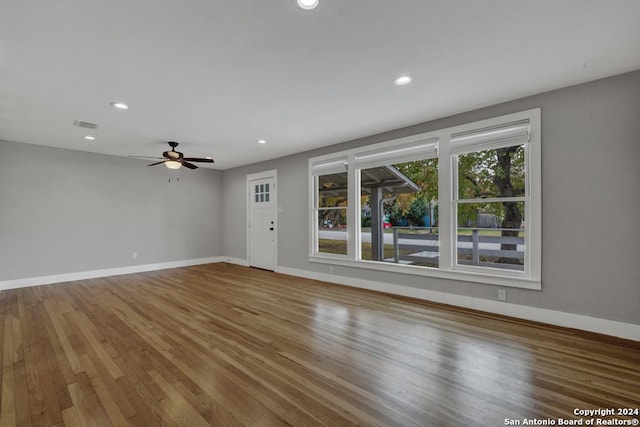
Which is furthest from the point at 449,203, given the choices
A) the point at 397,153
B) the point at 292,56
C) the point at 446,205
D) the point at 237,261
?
the point at 237,261

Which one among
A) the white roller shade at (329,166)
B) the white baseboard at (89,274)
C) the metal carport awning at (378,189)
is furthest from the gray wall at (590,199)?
the white baseboard at (89,274)

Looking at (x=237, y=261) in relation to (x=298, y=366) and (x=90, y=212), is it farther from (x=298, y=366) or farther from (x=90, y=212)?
(x=298, y=366)

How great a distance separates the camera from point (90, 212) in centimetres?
579

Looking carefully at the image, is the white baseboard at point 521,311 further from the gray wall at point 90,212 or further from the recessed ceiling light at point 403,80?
the gray wall at point 90,212

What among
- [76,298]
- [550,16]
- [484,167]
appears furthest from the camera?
[76,298]

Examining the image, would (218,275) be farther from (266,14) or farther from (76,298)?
(266,14)

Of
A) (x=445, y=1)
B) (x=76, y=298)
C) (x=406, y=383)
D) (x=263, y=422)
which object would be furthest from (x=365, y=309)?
(x=76, y=298)

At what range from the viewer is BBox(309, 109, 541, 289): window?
3.36m

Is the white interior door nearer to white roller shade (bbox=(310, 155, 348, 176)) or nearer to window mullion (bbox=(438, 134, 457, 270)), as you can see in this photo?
white roller shade (bbox=(310, 155, 348, 176))

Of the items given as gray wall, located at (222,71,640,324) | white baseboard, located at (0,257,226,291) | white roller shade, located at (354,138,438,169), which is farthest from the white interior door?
gray wall, located at (222,71,640,324)

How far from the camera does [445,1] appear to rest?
1.82 meters

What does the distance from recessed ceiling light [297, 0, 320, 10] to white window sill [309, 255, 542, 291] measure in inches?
135

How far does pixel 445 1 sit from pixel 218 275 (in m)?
5.82

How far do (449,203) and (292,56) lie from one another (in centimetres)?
276
